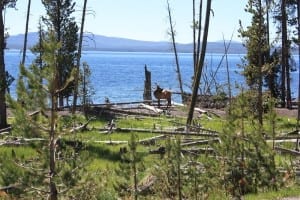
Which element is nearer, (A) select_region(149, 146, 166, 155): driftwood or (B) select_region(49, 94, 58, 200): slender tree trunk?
(B) select_region(49, 94, 58, 200): slender tree trunk

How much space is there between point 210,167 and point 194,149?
4604mm

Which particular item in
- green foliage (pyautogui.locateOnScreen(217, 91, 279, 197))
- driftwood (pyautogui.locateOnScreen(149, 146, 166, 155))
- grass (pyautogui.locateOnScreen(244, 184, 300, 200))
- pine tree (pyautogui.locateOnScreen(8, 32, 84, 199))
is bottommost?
driftwood (pyautogui.locateOnScreen(149, 146, 166, 155))

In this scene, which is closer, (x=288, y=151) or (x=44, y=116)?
(x=44, y=116)

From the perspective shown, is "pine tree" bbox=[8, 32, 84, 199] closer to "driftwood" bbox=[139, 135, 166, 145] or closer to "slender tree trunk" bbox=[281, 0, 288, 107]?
"driftwood" bbox=[139, 135, 166, 145]

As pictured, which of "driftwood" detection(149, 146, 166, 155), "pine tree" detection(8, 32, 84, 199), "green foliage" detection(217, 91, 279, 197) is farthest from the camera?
"driftwood" detection(149, 146, 166, 155)

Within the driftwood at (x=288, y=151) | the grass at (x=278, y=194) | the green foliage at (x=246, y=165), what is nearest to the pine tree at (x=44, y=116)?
the green foliage at (x=246, y=165)

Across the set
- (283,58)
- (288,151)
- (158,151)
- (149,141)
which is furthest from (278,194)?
(283,58)

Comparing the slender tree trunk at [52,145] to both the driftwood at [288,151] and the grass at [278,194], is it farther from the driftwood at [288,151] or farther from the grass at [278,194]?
the driftwood at [288,151]

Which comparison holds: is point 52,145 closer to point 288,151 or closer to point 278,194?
point 278,194

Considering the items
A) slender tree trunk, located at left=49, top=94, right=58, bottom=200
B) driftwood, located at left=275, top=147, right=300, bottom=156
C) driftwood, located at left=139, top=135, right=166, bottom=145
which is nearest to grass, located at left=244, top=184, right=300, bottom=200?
slender tree trunk, located at left=49, top=94, right=58, bottom=200

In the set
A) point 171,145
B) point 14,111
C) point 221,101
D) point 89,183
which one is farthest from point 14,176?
point 221,101

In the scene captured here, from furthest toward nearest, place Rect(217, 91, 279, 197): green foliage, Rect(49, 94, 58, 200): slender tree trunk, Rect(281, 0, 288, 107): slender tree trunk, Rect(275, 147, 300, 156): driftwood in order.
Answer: Rect(281, 0, 288, 107): slender tree trunk, Rect(275, 147, 300, 156): driftwood, Rect(217, 91, 279, 197): green foliage, Rect(49, 94, 58, 200): slender tree trunk

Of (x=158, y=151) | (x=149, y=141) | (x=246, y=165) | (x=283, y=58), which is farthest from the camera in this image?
(x=283, y=58)

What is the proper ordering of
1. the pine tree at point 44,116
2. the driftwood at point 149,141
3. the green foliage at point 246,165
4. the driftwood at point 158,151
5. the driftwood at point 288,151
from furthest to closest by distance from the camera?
the driftwood at point 149,141
the driftwood at point 158,151
the driftwood at point 288,151
the green foliage at point 246,165
the pine tree at point 44,116
